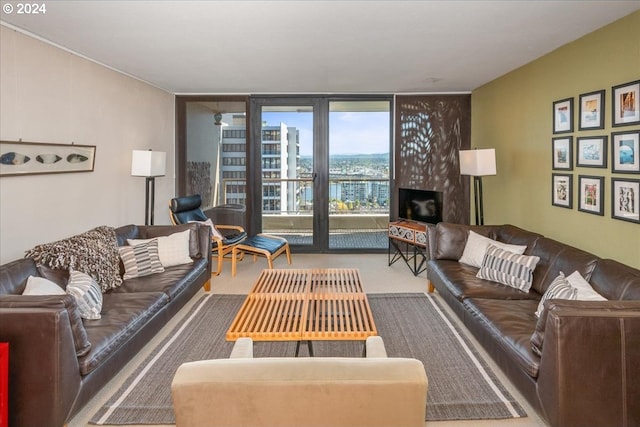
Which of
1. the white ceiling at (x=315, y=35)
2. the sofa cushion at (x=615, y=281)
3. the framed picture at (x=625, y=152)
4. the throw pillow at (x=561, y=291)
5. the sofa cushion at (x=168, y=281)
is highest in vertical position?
the white ceiling at (x=315, y=35)

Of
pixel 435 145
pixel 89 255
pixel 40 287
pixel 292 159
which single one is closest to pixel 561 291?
pixel 40 287

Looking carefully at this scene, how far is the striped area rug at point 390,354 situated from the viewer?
2398 mm

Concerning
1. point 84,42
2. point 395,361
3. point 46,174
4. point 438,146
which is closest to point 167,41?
point 84,42

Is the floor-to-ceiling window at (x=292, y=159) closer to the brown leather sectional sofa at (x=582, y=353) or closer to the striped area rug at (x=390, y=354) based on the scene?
the striped area rug at (x=390, y=354)

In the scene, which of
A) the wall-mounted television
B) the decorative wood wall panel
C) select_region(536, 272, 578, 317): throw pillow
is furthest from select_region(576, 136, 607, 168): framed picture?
the decorative wood wall panel

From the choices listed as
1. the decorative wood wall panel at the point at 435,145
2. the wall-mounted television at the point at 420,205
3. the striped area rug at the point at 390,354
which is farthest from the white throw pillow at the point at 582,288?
the decorative wood wall panel at the point at 435,145

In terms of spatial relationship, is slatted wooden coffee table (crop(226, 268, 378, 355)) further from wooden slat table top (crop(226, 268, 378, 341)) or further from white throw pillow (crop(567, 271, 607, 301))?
white throw pillow (crop(567, 271, 607, 301))

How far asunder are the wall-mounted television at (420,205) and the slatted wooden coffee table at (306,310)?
205 cm

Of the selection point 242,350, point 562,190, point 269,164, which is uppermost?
point 269,164

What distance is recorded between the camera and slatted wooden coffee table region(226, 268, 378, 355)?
261 cm

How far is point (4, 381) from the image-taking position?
1915 mm

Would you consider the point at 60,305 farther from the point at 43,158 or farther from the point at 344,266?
the point at 344,266

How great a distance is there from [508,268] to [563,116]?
1.54 m

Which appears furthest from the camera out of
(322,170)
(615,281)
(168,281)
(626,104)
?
(322,170)
